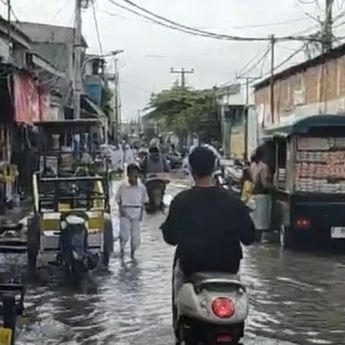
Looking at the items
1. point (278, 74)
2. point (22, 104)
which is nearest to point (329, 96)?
point (278, 74)

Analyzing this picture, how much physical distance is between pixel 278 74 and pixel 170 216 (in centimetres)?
3770

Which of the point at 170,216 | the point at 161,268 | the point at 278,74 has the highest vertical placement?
the point at 278,74

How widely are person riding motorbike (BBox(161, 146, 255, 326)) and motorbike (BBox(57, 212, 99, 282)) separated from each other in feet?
17.8

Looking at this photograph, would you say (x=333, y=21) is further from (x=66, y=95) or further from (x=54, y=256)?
(x=54, y=256)

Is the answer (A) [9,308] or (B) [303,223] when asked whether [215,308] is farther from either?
(B) [303,223]

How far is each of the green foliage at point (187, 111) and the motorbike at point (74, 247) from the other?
57.8 meters

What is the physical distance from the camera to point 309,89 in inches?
1458

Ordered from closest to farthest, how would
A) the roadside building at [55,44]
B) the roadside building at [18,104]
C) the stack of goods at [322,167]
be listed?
1. the stack of goods at [322,167]
2. the roadside building at [18,104]
3. the roadside building at [55,44]

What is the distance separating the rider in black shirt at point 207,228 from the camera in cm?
738

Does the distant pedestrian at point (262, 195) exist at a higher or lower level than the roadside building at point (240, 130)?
lower

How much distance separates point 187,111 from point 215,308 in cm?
6731

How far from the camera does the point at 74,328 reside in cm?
1024

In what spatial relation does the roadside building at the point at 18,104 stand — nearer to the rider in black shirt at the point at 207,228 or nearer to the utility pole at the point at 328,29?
the utility pole at the point at 328,29

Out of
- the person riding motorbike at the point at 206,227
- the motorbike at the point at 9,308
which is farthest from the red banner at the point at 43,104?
the person riding motorbike at the point at 206,227
